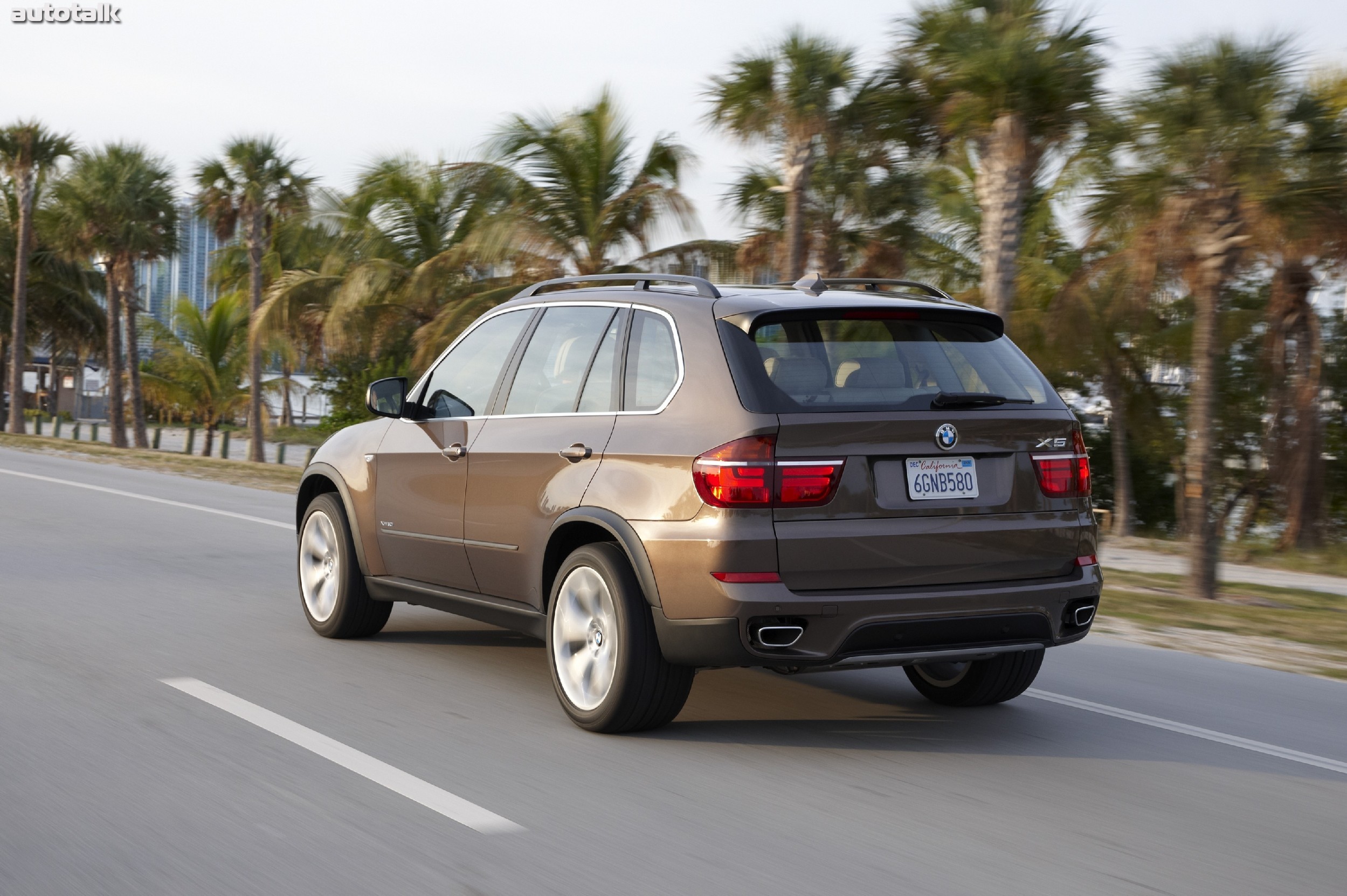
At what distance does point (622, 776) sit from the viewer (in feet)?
16.4

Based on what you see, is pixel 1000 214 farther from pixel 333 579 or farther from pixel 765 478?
pixel 765 478

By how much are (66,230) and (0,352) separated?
12.6 m

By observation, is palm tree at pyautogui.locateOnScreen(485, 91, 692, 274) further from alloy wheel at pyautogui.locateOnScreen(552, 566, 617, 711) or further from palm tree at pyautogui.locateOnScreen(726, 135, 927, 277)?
alloy wheel at pyautogui.locateOnScreen(552, 566, 617, 711)

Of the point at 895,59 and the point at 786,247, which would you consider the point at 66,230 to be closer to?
the point at 786,247

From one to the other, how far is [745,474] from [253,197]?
36721mm

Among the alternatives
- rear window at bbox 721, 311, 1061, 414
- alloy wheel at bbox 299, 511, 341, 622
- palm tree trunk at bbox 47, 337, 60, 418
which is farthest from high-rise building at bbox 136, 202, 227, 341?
rear window at bbox 721, 311, 1061, 414

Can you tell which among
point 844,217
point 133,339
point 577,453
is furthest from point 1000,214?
point 133,339

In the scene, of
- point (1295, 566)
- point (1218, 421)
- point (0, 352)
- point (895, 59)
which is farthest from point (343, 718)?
point (0, 352)

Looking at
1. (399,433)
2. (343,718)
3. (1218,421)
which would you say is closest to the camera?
(343,718)

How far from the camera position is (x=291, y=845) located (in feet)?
13.7

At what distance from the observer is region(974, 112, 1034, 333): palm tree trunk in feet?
52.5

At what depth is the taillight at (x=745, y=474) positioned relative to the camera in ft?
16.6

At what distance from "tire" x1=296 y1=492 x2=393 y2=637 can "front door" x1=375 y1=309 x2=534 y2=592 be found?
14.5 inches

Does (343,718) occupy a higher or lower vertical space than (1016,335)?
lower
